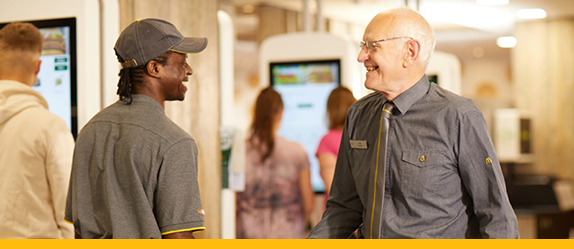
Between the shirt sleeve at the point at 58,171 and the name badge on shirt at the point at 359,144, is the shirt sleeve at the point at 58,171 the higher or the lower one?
the lower one

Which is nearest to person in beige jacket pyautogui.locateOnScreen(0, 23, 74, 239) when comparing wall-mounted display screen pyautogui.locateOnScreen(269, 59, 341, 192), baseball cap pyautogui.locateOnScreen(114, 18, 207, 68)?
baseball cap pyautogui.locateOnScreen(114, 18, 207, 68)

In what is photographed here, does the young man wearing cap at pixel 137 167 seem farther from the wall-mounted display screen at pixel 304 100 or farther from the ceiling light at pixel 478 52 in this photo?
the ceiling light at pixel 478 52

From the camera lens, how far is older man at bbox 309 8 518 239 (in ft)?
5.35

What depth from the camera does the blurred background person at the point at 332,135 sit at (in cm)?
359

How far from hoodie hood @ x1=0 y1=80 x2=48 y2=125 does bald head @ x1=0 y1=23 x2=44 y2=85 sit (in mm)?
42

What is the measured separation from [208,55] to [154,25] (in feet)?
4.11

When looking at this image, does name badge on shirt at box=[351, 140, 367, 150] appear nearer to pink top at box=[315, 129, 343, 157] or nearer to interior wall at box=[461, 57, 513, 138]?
pink top at box=[315, 129, 343, 157]

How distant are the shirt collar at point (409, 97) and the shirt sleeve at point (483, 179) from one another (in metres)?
0.15

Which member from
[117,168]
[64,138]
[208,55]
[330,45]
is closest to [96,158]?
[117,168]

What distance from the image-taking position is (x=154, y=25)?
5.57 feet

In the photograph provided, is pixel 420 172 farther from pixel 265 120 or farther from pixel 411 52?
pixel 265 120

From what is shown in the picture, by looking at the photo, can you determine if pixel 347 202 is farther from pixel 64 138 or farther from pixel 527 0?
pixel 527 0

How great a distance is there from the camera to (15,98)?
6.81 ft

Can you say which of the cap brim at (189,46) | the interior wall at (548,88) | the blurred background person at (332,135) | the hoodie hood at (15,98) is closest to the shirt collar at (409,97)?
the cap brim at (189,46)
